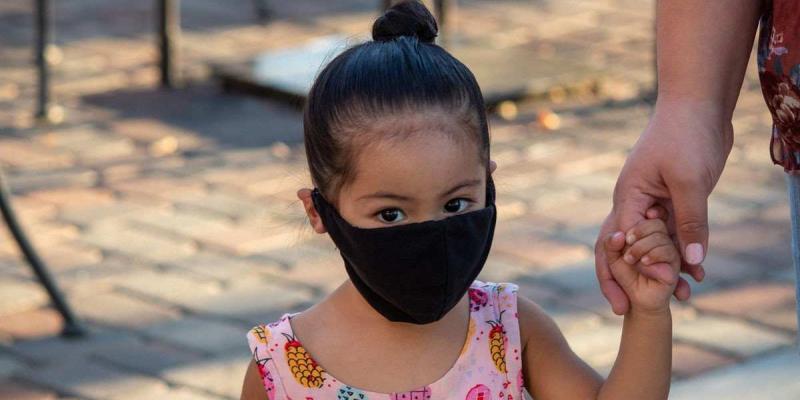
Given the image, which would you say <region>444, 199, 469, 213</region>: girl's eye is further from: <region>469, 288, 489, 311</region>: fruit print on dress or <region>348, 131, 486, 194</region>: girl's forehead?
<region>469, 288, 489, 311</region>: fruit print on dress

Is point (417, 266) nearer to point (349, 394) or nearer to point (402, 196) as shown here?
point (402, 196)

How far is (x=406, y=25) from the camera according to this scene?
221cm

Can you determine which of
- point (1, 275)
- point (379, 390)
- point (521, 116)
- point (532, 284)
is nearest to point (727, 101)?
point (379, 390)

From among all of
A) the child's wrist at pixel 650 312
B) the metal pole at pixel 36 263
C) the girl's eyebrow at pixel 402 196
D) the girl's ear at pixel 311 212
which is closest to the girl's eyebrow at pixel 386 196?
the girl's eyebrow at pixel 402 196

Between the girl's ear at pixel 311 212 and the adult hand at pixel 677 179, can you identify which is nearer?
A: the adult hand at pixel 677 179

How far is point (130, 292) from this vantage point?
4.17 meters

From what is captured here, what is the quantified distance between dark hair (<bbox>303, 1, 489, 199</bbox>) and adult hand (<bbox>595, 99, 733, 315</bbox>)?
217 mm

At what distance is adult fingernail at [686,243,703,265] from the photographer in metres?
2.07

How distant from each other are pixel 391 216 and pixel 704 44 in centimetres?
50

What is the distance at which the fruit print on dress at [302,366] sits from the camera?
7.17 feet

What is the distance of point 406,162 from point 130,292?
2.27 metres

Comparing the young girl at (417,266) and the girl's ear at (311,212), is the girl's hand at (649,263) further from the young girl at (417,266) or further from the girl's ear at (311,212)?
the girl's ear at (311,212)

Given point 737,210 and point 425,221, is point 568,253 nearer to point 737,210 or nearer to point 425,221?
point 737,210

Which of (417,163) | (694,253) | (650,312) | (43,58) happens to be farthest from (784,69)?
(43,58)
